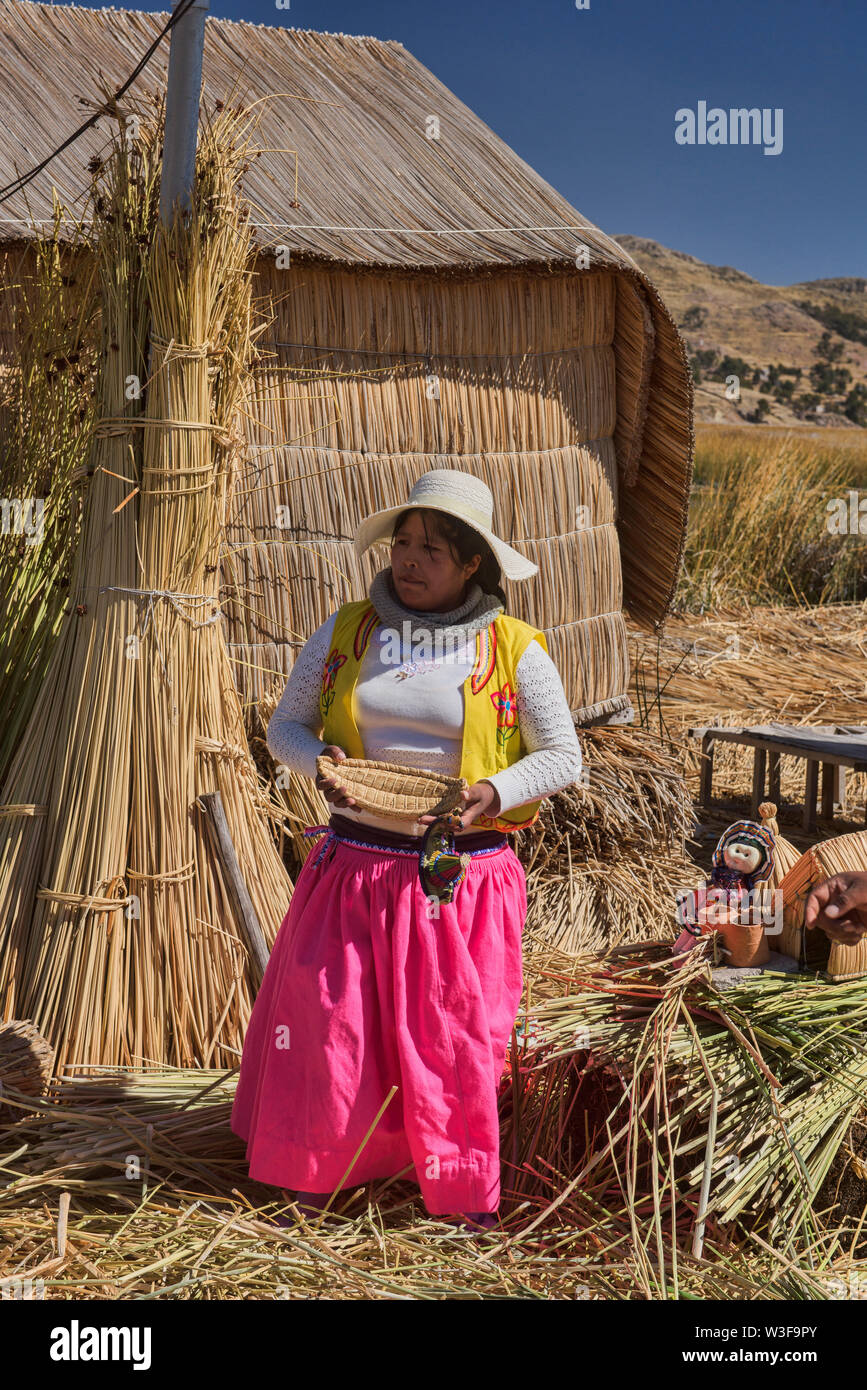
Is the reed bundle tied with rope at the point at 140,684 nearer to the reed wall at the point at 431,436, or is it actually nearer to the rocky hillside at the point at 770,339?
the reed wall at the point at 431,436

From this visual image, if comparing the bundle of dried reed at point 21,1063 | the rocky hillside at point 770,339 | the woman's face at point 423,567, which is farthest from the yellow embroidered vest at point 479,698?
the rocky hillside at point 770,339

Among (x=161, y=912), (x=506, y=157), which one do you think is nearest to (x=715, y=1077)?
(x=161, y=912)

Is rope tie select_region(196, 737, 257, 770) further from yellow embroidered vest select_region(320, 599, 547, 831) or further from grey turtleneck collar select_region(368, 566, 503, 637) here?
grey turtleneck collar select_region(368, 566, 503, 637)

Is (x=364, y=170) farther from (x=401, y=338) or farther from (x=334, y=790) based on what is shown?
(x=334, y=790)

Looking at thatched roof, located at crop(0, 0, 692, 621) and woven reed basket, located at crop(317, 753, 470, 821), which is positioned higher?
thatched roof, located at crop(0, 0, 692, 621)

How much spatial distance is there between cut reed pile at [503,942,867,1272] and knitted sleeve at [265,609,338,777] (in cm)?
78

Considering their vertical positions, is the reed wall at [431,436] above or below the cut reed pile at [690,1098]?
above

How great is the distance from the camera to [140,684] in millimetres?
3232

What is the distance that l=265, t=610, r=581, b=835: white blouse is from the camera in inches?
99.0

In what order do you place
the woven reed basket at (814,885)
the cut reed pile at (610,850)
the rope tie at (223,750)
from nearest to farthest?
the woven reed basket at (814,885), the rope tie at (223,750), the cut reed pile at (610,850)

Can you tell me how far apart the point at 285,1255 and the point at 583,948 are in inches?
86.0

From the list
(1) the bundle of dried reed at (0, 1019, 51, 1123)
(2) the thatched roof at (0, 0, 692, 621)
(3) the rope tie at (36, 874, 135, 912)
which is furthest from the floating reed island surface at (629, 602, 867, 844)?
(1) the bundle of dried reed at (0, 1019, 51, 1123)

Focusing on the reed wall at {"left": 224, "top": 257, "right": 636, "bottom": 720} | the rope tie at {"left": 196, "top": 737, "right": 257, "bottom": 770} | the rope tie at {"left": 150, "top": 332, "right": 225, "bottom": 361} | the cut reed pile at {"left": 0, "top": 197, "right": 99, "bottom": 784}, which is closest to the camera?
the rope tie at {"left": 150, "top": 332, "right": 225, "bottom": 361}

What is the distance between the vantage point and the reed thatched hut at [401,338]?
432cm
